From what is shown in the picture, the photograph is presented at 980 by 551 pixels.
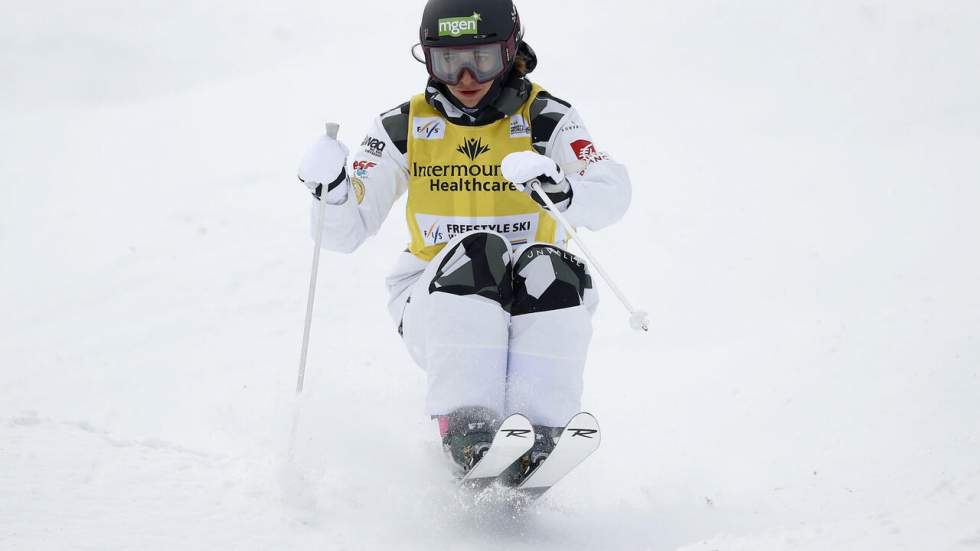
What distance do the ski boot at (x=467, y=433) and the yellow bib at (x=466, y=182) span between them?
74 centimetres

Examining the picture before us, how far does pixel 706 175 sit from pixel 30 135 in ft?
23.5

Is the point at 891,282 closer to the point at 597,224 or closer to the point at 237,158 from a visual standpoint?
the point at 597,224

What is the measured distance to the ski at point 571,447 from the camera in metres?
3.21

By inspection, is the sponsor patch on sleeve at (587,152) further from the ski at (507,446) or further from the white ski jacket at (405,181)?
the ski at (507,446)

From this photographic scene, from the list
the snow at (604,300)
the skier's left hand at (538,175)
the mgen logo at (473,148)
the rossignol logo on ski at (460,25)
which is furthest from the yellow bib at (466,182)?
the snow at (604,300)

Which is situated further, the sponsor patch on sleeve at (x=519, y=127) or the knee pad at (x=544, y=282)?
the sponsor patch on sleeve at (x=519, y=127)

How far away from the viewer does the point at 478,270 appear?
3467mm

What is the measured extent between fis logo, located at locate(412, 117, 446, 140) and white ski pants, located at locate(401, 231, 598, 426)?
1.69 ft

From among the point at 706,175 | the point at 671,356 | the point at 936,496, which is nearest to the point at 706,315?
the point at 671,356

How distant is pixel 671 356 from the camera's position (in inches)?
220

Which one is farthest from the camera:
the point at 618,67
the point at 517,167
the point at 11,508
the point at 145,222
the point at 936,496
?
the point at 618,67

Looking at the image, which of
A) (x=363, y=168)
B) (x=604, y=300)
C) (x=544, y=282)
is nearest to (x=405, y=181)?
(x=363, y=168)

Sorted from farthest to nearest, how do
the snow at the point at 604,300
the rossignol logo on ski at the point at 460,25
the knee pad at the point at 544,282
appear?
the rossignol logo on ski at the point at 460,25 < the knee pad at the point at 544,282 < the snow at the point at 604,300

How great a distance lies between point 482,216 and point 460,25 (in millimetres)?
716
